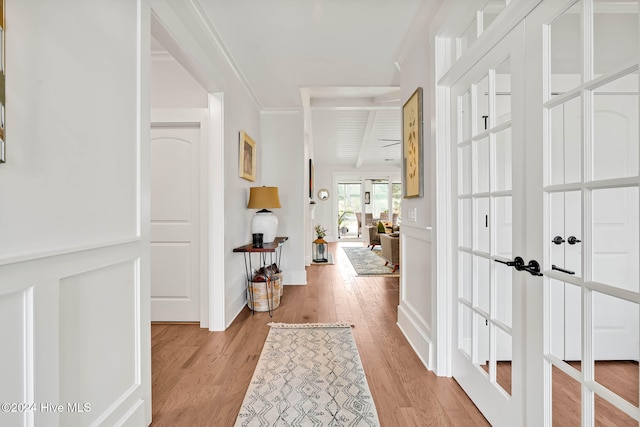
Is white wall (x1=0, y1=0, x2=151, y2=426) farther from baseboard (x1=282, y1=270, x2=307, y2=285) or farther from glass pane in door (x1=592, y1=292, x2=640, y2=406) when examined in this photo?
baseboard (x1=282, y1=270, x2=307, y2=285)

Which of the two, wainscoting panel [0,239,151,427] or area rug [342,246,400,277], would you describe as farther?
area rug [342,246,400,277]

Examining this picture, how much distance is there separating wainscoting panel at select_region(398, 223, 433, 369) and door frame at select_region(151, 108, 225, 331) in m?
1.66

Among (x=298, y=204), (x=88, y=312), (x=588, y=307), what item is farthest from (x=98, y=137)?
(x=298, y=204)

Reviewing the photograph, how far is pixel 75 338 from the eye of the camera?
1203 millimetres

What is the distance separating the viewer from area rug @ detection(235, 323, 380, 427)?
1663 millimetres

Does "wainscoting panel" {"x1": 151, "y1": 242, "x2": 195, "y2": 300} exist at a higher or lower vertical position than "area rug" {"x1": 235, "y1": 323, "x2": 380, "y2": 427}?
higher

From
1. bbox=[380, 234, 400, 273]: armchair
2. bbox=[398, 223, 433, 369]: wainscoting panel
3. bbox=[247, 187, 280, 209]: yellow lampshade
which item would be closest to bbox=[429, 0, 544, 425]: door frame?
bbox=[398, 223, 433, 369]: wainscoting panel

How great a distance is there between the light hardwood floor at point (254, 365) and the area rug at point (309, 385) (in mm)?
76

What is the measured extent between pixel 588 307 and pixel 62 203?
183cm

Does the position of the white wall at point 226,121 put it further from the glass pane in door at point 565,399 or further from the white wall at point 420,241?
the glass pane in door at point 565,399

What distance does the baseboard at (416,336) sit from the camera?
220 centimetres

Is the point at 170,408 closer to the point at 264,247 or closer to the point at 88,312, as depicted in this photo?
the point at 88,312

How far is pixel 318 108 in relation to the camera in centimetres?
606

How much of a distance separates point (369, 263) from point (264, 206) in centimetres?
359
